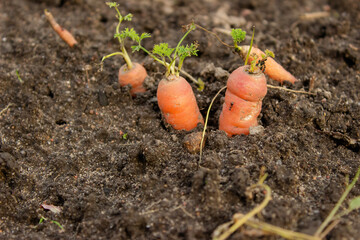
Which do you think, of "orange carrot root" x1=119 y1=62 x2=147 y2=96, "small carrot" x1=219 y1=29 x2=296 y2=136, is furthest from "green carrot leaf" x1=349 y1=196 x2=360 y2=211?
"orange carrot root" x1=119 y1=62 x2=147 y2=96

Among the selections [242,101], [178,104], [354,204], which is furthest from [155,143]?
[354,204]

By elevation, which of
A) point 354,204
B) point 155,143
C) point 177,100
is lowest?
point 155,143

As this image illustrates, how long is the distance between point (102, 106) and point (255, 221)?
180cm

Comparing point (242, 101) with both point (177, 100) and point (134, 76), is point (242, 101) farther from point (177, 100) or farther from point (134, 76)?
point (134, 76)

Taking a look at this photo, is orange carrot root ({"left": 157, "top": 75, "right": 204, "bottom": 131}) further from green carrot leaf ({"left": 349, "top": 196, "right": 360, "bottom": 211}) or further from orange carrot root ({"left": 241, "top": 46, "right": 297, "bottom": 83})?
green carrot leaf ({"left": 349, "top": 196, "right": 360, "bottom": 211})

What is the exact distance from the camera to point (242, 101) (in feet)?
9.01

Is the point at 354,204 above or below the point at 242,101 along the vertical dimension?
below

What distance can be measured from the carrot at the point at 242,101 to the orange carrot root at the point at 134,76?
855mm

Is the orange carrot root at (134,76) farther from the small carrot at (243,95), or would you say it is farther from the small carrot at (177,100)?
the small carrot at (243,95)

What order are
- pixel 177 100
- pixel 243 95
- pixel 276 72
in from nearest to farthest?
pixel 243 95
pixel 177 100
pixel 276 72

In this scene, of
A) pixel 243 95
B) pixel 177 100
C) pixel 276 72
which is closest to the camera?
pixel 243 95

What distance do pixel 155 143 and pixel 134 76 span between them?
0.78 meters

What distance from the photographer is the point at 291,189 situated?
246cm

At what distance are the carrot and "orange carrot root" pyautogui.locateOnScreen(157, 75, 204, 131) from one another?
240 mm
